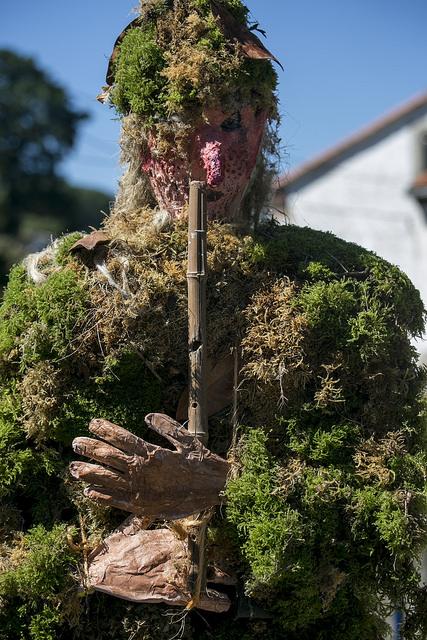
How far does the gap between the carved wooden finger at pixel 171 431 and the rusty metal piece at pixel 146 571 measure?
248 mm

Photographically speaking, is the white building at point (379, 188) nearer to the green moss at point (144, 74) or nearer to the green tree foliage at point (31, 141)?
the green tree foliage at point (31, 141)

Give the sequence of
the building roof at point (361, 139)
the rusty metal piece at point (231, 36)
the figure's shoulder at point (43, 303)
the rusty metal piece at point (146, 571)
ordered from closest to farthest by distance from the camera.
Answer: the rusty metal piece at point (146, 571), the figure's shoulder at point (43, 303), the rusty metal piece at point (231, 36), the building roof at point (361, 139)

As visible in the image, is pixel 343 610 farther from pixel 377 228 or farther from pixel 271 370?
pixel 377 228

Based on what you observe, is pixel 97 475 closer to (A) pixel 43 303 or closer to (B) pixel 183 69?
(A) pixel 43 303

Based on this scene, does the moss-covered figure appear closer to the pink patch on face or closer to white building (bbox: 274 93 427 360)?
the pink patch on face

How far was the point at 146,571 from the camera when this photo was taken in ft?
7.68

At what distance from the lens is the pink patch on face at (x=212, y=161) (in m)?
2.53

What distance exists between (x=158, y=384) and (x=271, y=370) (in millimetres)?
298

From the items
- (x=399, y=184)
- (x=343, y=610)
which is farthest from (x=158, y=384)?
(x=399, y=184)

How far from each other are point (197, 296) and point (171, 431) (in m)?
0.36

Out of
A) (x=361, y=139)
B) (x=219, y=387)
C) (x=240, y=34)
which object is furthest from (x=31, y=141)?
(x=219, y=387)

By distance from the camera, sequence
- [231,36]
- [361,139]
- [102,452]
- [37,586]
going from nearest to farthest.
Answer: [102,452]
[37,586]
[231,36]
[361,139]

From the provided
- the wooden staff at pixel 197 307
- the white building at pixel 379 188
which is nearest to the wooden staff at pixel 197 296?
the wooden staff at pixel 197 307

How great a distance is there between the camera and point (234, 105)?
256cm
